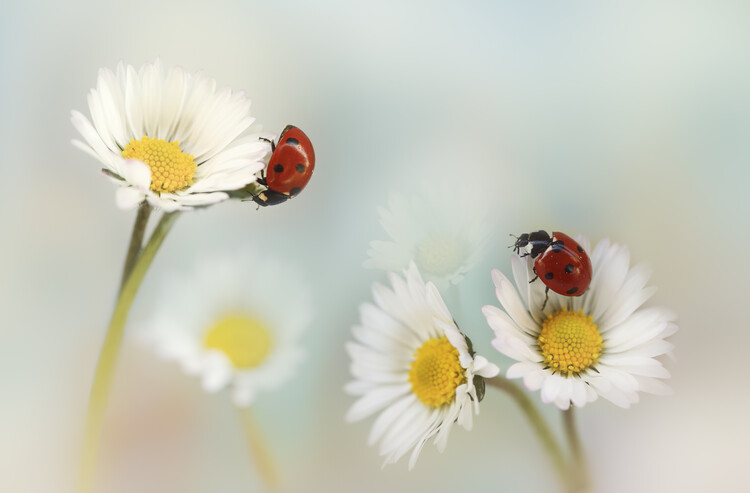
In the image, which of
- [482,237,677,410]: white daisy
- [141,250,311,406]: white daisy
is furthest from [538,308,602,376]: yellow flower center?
[141,250,311,406]: white daisy

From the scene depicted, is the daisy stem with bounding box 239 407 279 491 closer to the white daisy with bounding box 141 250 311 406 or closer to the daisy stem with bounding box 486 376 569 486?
the white daisy with bounding box 141 250 311 406

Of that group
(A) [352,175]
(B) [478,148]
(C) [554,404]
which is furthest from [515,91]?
(C) [554,404]

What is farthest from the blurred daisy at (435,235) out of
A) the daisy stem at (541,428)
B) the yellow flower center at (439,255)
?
the daisy stem at (541,428)

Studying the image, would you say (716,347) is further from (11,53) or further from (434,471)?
(11,53)

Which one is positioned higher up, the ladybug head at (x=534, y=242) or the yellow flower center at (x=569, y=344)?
the ladybug head at (x=534, y=242)

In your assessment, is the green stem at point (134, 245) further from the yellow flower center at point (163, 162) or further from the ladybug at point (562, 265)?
the ladybug at point (562, 265)
